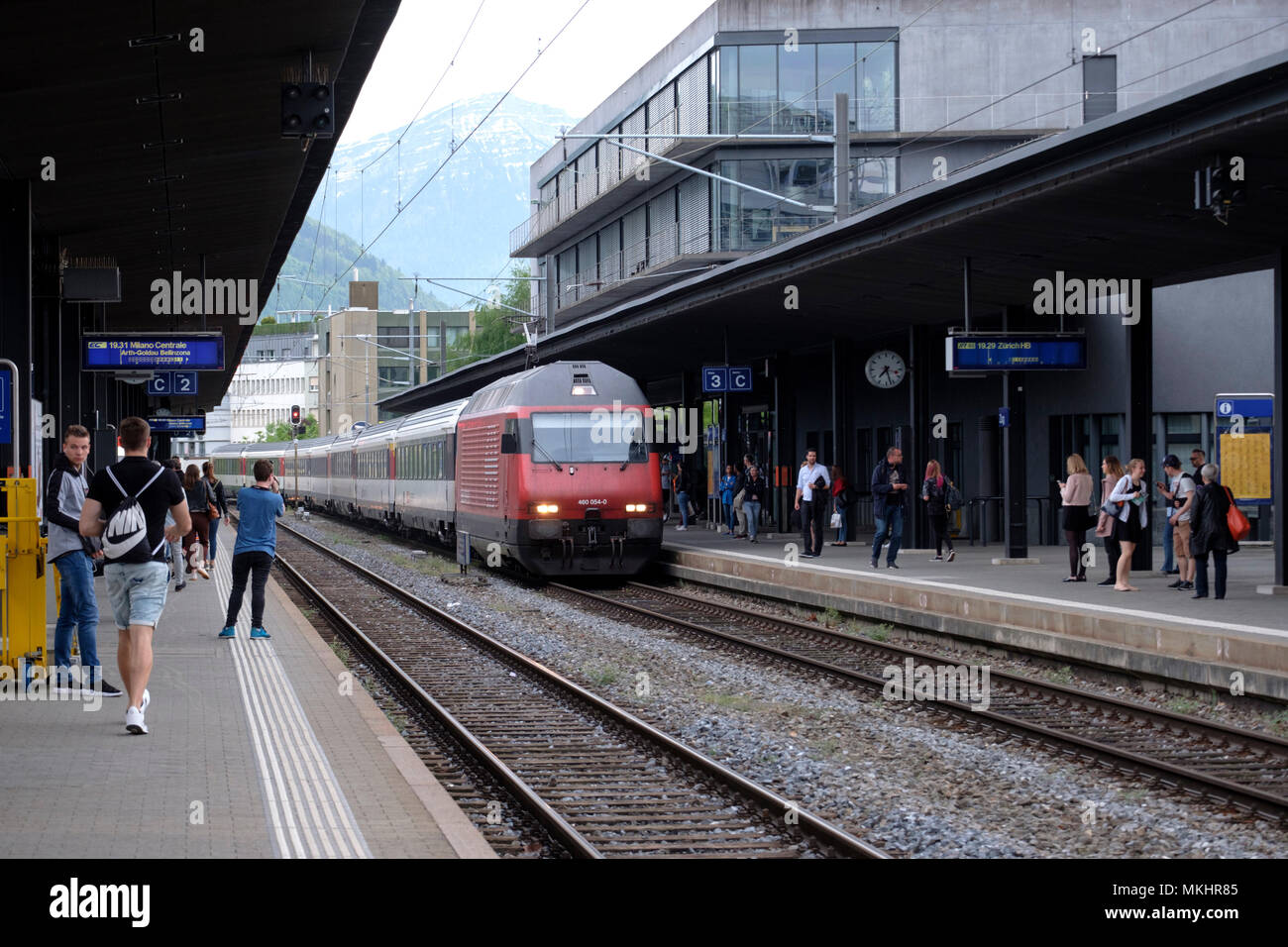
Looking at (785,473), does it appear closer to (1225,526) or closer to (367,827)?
(1225,526)

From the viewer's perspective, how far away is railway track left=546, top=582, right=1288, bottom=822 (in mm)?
9508

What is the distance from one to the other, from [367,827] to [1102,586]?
Result: 1391 cm

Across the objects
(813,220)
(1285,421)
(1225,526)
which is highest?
(813,220)

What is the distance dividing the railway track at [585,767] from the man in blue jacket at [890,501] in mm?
7098

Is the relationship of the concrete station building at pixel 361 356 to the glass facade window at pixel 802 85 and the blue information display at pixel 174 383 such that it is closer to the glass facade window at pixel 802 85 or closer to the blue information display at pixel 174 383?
the glass facade window at pixel 802 85

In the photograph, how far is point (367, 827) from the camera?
7176mm

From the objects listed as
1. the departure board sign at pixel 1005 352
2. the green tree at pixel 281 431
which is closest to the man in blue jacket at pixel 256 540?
the departure board sign at pixel 1005 352

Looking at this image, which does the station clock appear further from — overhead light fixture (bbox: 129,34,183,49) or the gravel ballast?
overhead light fixture (bbox: 129,34,183,49)
